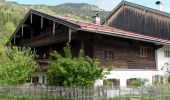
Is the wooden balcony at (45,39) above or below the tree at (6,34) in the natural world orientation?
below

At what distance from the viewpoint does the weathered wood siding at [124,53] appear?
2481cm

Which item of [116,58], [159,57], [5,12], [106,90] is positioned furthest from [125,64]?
[5,12]

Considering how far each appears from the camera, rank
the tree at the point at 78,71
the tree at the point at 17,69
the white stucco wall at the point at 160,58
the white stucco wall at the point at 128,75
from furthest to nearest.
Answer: the white stucco wall at the point at 160,58 → the white stucco wall at the point at 128,75 → the tree at the point at 17,69 → the tree at the point at 78,71

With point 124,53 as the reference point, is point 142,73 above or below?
below

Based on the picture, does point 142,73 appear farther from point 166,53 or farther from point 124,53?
point 166,53

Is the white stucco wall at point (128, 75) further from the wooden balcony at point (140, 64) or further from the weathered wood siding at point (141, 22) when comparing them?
the weathered wood siding at point (141, 22)

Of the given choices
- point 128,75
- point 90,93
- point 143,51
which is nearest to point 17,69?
point 128,75

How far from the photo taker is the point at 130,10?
1361 inches

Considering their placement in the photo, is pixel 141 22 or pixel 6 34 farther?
pixel 6 34

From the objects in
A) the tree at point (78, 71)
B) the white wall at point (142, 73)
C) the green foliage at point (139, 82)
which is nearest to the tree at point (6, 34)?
the white wall at point (142, 73)

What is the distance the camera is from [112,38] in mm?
25469

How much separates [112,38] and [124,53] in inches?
84.8

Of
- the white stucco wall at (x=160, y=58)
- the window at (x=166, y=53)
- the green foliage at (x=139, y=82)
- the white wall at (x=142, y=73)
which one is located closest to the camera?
the green foliage at (x=139, y=82)

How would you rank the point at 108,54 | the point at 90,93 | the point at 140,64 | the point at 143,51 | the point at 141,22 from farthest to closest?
the point at 141,22 → the point at 143,51 → the point at 140,64 → the point at 108,54 → the point at 90,93
